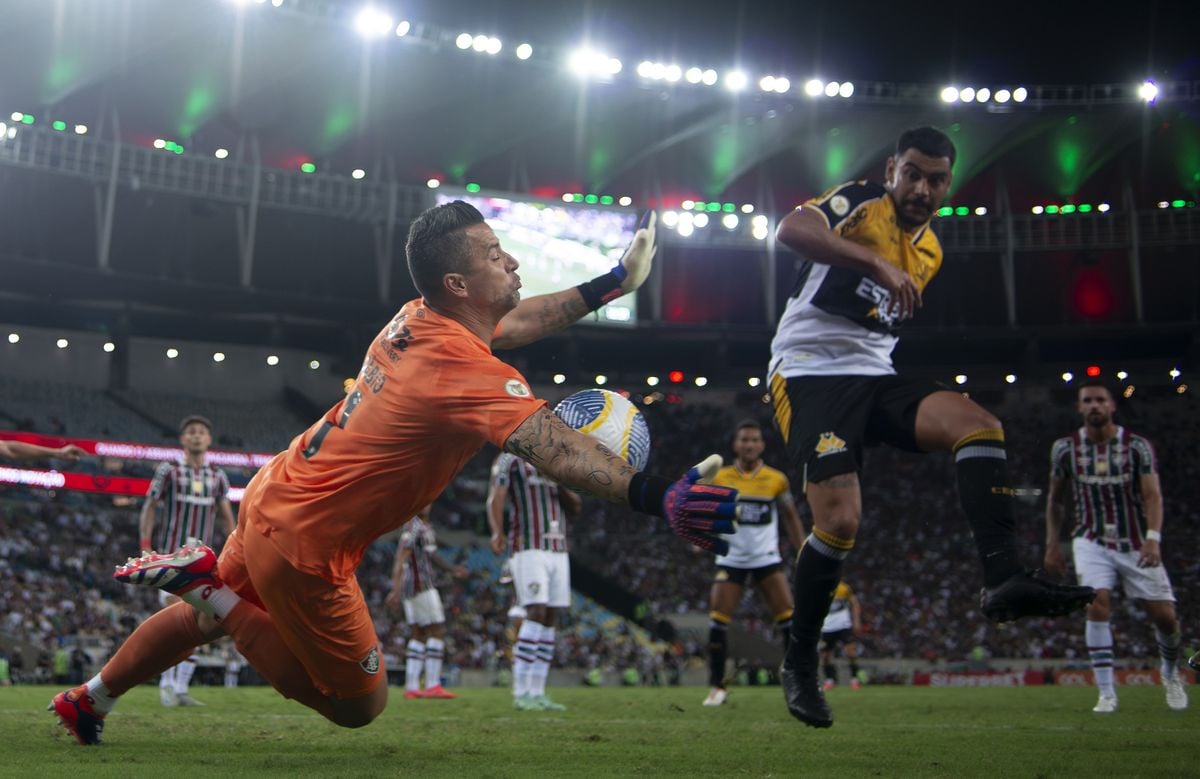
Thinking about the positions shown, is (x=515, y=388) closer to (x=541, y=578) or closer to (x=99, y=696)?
(x=99, y=696)

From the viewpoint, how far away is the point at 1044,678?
26.3 meters

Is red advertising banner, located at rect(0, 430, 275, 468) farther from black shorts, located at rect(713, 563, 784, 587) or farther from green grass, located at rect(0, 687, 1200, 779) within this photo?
green grass, located at rect(0, 687, 1200, 779)

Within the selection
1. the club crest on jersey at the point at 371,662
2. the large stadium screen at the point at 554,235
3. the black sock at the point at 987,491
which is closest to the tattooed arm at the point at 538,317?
the club crest on jersey at the point at 371,662

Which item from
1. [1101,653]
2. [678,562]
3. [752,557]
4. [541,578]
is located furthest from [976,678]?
[541,578]

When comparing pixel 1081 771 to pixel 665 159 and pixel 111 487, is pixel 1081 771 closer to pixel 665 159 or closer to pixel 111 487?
pixel 111 487

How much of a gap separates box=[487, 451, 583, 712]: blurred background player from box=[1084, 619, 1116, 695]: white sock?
4.83 m

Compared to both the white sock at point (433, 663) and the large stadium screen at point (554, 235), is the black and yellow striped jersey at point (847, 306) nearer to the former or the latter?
the white sock at point (433, 663)

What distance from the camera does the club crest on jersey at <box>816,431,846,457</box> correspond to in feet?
18.3

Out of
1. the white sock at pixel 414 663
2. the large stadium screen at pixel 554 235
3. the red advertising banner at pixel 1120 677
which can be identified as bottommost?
the red advertising banner at pixel 1120 677

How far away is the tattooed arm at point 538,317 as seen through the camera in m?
5.16

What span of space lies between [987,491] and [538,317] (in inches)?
85.7

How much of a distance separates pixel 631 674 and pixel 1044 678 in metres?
9.72

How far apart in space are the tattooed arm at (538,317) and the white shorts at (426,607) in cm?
912

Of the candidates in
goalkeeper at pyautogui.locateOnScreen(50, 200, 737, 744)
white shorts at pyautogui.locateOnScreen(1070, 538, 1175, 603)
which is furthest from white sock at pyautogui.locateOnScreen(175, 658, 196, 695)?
white shorts at pyautogui.locateOnScreen(1070, 538, 1175, 603)
